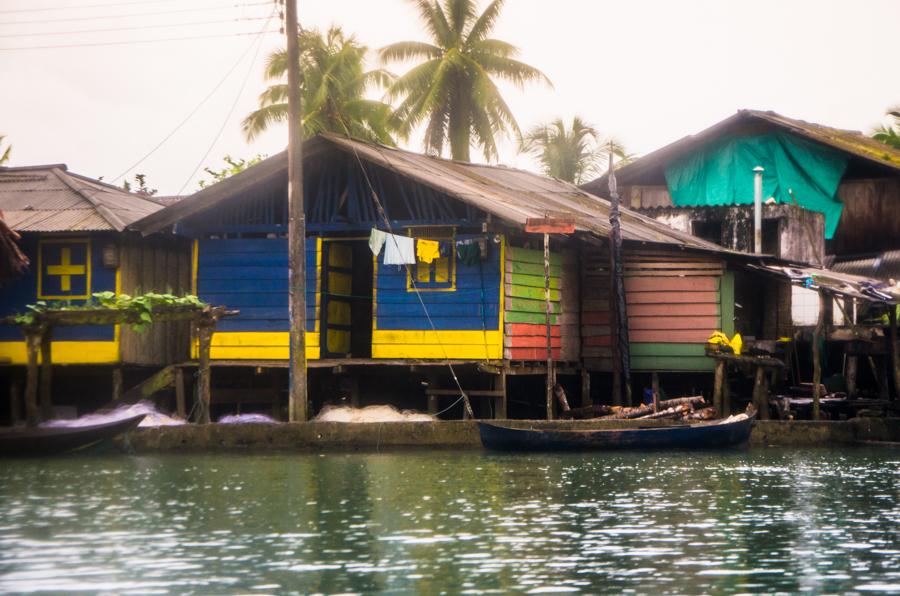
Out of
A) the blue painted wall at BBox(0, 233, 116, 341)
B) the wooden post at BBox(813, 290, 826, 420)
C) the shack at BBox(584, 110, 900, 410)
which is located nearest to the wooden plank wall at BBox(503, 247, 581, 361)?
the wooden post at BBox(813, 290, 826, 420)

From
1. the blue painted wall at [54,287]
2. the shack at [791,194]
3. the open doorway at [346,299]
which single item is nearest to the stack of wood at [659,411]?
the open doorway at [346,299]

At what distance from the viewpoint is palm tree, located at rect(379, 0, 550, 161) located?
42.7m

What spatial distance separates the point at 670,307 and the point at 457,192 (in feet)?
18.2

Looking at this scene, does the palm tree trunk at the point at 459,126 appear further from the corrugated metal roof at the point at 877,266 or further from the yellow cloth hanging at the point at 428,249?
the yellow cloth hanging at the point at 428,249

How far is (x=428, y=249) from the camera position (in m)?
24.8

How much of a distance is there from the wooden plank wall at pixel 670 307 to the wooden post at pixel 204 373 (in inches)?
314

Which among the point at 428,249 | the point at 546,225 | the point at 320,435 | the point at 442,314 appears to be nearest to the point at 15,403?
the point at 320,435

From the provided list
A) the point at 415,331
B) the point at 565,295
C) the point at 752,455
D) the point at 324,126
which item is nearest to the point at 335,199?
the point at 415,331

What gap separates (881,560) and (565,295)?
15234 millimetres

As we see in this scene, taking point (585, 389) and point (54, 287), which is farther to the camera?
point (585, 389)

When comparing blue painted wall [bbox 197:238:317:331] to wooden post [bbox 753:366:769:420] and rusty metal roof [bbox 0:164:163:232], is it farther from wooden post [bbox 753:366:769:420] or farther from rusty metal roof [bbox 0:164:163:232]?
wooden post [bbox 753:366:769:420]

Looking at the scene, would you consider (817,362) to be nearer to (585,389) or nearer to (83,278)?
(585,389)

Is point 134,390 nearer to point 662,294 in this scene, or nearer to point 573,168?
point 662,294

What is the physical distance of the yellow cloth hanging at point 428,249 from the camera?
24.8 metres
